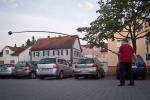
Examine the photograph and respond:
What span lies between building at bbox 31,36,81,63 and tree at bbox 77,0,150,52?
38.6m

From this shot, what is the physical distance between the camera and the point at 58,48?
81062 millimetres

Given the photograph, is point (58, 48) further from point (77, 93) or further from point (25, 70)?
point (77, 93)

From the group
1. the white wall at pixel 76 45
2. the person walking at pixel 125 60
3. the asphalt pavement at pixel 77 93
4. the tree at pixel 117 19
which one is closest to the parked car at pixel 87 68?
the person walking at pixel 125 60

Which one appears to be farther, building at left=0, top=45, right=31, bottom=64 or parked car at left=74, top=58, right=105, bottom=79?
building at left=0, top=45, right=31, bottom=64

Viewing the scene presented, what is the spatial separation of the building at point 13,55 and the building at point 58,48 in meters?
5.30

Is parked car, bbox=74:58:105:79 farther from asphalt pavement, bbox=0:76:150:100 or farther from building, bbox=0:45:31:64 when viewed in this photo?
building, bbox=0:45:31:64

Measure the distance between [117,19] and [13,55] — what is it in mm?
59737

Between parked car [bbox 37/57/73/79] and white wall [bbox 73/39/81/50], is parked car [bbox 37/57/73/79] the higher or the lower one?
the lower one

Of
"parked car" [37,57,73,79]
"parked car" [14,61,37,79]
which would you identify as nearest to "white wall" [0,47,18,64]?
"parked car" [14,61,37,79]

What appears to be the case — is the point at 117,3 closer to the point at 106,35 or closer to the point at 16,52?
the point at 106,35

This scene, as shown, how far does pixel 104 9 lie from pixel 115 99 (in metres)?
30.4

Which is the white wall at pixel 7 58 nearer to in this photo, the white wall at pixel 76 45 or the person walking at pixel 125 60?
the white wall at pixel 76 45

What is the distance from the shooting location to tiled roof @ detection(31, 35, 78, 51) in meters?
80.3

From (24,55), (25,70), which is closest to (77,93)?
(25,70)
